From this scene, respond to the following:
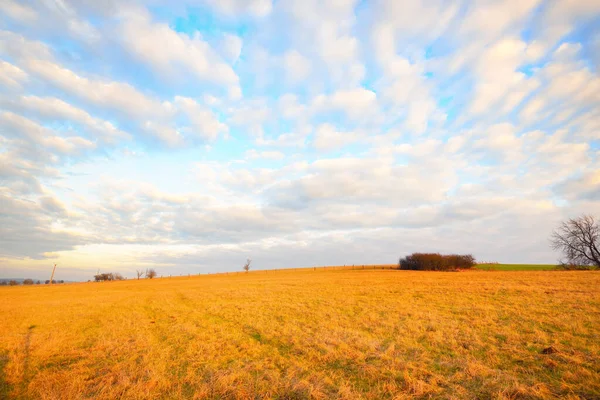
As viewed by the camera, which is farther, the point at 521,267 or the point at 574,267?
the point at 521,267

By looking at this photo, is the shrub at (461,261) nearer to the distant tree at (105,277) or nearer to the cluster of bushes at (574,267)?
the cluster of bushes at (574,267)

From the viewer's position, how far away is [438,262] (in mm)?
82875

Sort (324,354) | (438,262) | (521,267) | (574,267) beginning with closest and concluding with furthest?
(324,354), (574,267), (521,267), (438,262)

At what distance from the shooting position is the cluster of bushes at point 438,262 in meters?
82.2

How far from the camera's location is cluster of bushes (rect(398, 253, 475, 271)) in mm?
82250

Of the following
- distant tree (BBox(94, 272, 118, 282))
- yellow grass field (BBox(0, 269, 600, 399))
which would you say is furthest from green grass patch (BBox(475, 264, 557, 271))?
distant tree (BBox(94, 272, 118, 282))

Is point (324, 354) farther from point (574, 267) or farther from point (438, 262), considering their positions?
point (438, 262)

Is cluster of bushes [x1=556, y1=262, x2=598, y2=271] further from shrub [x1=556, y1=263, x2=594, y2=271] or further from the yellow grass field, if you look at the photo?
the yellow grass field

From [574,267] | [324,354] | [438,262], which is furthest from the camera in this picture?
[438,262]

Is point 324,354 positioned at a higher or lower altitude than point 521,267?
lower

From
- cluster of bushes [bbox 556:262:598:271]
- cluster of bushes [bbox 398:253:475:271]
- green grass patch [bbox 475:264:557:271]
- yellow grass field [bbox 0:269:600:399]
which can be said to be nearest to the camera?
yellow grass field [bbox 0:269:600:399]

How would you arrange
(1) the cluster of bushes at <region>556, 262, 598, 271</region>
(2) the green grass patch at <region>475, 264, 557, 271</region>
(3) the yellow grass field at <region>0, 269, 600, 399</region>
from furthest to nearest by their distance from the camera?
(2) the green grass patch at <region>475, 264, 557, 271</region>, (1) the cluster of bushes at <region>556, 262, 598, 271</region>, (3) the yellow grass field at <region>0, 269, 600, 399</region>

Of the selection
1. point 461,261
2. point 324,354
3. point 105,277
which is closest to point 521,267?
point 461,261

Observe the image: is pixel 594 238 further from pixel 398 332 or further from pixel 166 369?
pixel 166 369
